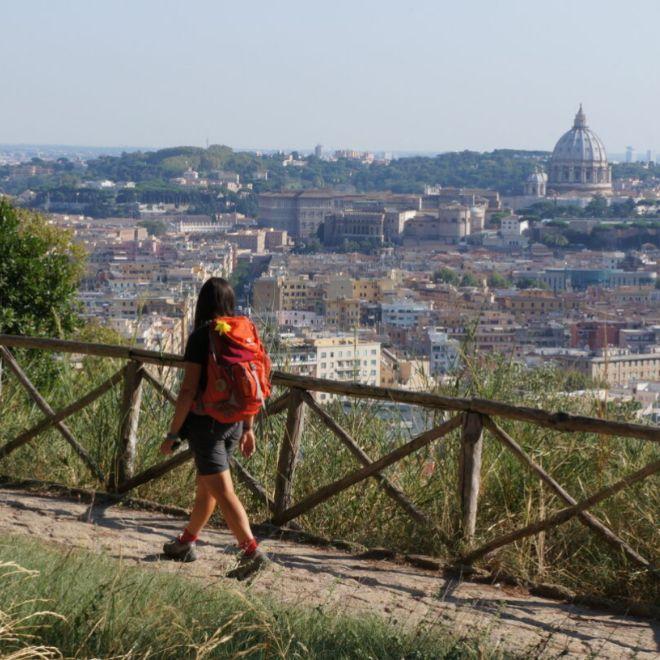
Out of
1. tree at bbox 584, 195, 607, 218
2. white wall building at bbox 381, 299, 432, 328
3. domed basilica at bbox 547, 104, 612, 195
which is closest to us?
white wall building at bbox 381, 299, 432, 328

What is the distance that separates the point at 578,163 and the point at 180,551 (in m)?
120

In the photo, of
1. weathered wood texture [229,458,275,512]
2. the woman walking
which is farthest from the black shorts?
weathered wood texture [229,458,275,512]

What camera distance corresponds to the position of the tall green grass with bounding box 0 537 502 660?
2484 millimetres

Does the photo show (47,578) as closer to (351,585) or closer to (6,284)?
(351,585)

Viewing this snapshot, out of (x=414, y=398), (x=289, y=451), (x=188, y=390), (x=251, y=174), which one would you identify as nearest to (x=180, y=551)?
(x=188, y=390)

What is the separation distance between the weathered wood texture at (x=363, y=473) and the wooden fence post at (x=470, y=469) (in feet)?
0.12

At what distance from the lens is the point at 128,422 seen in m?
4.05

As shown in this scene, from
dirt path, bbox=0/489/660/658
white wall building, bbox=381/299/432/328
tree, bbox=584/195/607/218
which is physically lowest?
white wall building, bbox=381/299/432/328

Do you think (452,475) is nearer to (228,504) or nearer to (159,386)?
(228,504)

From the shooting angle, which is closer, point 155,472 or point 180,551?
point 180,551

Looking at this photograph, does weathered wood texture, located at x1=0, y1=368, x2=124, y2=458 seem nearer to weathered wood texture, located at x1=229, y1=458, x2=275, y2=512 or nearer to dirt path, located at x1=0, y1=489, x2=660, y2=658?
dirt path, located at x1=0, y1=489, x2=660, y2=658

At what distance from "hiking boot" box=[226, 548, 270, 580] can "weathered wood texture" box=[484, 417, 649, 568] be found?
2.01ft

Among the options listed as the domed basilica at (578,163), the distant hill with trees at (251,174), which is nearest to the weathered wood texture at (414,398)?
the distant hill with trees at (251,174)

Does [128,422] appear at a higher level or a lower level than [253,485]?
higher
